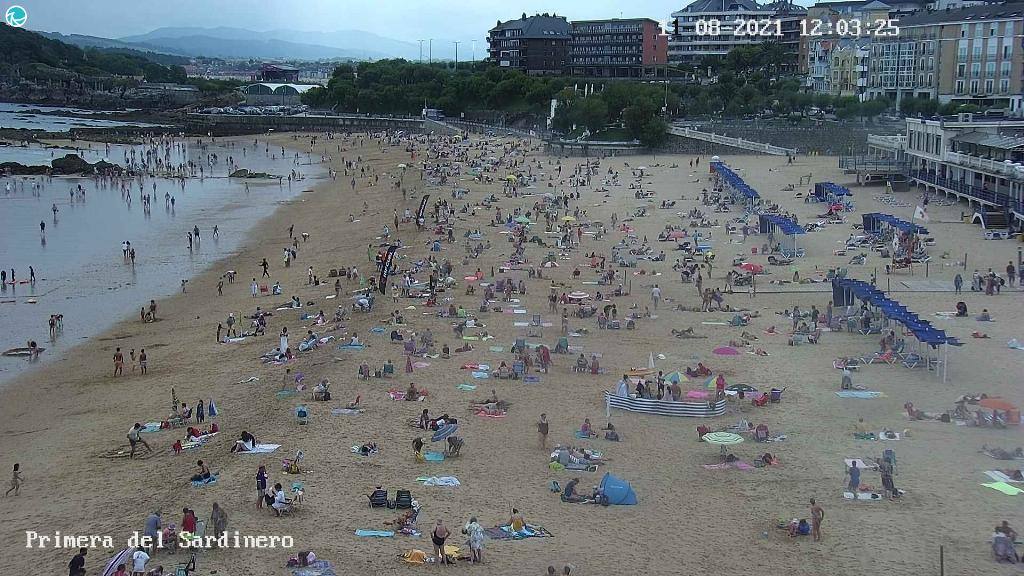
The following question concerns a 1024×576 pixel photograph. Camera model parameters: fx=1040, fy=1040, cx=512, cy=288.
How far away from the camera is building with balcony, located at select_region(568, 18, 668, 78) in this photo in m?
101

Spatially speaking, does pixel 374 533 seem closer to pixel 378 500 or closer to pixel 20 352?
pixel 378 500

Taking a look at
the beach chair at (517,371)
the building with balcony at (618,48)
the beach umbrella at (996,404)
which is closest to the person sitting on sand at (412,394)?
the beach chair at (517,371)

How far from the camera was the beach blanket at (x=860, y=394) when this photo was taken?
15.8m

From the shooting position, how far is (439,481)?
12.6m

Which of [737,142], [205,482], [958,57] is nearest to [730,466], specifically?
[205,482]

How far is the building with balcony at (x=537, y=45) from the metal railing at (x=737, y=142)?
46990 mm

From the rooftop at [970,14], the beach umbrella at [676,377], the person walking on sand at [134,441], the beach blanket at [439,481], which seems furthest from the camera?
the rooftop at [970,14]

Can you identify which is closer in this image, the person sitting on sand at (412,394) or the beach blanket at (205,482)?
the beach blanket at (205,482)

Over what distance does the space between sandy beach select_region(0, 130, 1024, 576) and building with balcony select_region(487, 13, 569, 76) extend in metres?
81.8

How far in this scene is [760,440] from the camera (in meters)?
14.0

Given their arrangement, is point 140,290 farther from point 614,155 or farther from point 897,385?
point 614,155

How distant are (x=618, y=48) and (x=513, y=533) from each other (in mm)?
95098

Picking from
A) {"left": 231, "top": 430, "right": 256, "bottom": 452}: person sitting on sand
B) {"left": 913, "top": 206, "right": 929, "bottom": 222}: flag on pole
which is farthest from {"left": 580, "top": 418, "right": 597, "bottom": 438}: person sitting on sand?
{"left": 913, "top": 206, "right": 929, "bottom": 222}: flag on pole

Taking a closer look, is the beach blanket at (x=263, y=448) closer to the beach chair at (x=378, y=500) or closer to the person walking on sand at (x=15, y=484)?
the beach chair at (x=378, y=500)
